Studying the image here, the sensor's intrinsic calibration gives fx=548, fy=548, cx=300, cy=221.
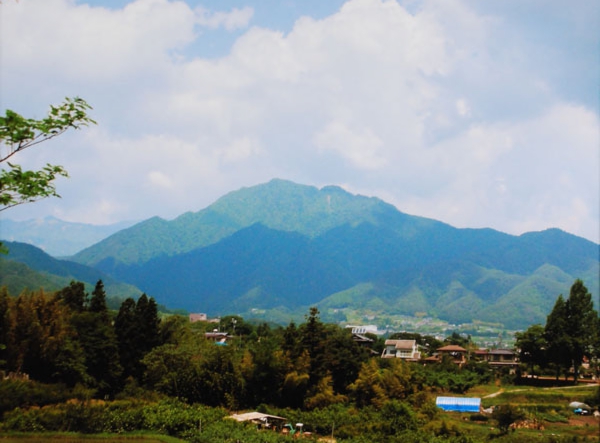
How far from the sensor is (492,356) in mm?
64750

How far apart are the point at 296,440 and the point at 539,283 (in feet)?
651

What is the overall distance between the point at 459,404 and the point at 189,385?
1403 centimetres

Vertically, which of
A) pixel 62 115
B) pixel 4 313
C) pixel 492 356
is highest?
pixel 62 115

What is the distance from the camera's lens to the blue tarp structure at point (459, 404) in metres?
28.3

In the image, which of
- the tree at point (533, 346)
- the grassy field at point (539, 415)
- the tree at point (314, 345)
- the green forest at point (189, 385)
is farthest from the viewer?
the tree at point (533, 346)

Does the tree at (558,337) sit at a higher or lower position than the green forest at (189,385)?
higher

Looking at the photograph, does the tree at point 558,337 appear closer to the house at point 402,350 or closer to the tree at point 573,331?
the tree at point 573,331

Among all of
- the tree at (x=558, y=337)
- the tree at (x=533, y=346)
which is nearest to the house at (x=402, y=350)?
the tree at (x=533, y=346)

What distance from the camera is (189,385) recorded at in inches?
989

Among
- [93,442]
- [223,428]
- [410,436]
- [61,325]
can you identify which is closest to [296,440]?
[223,428]

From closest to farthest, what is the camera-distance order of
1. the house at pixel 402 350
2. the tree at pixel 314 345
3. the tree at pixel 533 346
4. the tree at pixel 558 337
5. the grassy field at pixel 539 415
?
1. the grassy field at pixel 539 415
2. the tree at pixel 314 345
3. the tree at pixel 558 337
4. the tree at pixel 533 346
5. the house at pixel 402 350

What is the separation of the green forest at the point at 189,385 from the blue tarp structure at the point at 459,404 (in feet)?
5.06

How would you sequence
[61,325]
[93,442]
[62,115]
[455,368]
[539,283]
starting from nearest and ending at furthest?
[62,115], [93,442], [61,325], [455,368], [539,283]

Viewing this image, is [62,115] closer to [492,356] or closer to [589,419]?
[589,419]
